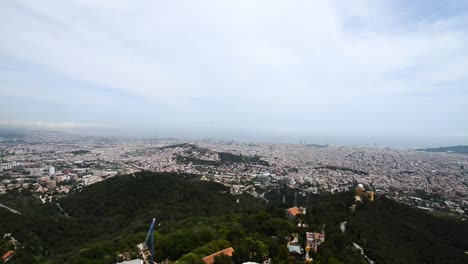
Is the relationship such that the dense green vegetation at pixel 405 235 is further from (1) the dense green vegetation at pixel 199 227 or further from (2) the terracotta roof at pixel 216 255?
(2) the terracotta roof at pixel 216 255

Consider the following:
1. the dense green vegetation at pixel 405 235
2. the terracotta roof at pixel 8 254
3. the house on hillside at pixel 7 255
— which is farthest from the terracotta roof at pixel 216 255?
the terracotta roof at pixel 8 254

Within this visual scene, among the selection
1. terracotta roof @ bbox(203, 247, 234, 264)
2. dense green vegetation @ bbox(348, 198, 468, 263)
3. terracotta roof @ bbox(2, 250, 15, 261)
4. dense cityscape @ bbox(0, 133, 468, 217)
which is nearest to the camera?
terracotta roof @ bbox(203, 247, 234, 264)

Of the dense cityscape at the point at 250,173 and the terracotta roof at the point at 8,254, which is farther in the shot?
the dense cityscape at the point at 250,173

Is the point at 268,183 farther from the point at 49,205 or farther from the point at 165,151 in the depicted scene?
the point at 165,151

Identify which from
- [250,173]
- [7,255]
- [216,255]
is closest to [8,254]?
[7,255]

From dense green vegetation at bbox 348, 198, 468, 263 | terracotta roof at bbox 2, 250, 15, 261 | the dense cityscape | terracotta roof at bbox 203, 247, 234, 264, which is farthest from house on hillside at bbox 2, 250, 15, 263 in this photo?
dense green vegetation at bbox 348, 198, 468, 263

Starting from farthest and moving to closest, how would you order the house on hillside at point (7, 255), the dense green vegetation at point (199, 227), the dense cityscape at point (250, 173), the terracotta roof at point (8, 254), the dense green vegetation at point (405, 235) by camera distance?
the dense cityscape at point (250, 173) < the dense green vegetation at point (405, 235) < the terracotta roof at point (8, 254) < the house on hillside at point (7, 255) < the dense green vegetation at point (199, 227)

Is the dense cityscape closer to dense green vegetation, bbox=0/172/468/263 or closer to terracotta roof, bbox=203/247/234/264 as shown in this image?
dense green vegetation, bbox=0/172/468/263

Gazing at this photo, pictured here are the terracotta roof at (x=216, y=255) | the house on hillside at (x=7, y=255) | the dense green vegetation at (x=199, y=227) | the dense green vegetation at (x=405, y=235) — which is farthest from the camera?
the dense green vegetation at (x=405, y=235)

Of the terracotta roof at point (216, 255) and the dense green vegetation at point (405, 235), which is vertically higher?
the terracotta roof at point (216, 255)

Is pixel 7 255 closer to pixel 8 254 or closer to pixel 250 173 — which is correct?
pixel 8 254
